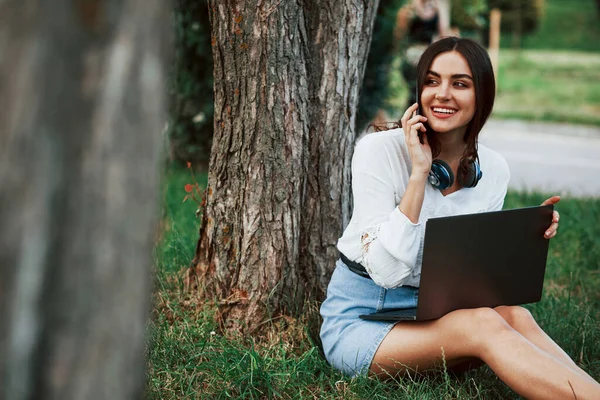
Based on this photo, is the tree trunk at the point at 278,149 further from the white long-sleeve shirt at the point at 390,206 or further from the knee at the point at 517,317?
the knee at the point at 517,317

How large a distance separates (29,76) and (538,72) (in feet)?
59.5

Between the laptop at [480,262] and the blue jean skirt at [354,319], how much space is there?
Answer: 0.12ft

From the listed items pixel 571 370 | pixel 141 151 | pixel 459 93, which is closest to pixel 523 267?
pixel 571 370

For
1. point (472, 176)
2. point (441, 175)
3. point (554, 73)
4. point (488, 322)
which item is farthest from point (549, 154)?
point (554, 73)

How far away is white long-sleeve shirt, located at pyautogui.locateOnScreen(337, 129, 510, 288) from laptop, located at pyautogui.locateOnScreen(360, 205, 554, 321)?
123mm

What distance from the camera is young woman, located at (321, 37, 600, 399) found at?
2539mm

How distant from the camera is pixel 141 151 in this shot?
1.20 meters

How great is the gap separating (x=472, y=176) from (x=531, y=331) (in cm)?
59

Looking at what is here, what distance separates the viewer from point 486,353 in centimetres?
255

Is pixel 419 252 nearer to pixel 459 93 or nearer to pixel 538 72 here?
pixel 459 93

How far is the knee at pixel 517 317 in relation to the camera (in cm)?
275

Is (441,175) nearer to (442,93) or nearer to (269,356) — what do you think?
(442,93)

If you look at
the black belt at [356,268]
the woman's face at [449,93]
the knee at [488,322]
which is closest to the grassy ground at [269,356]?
the knee at [488,322]

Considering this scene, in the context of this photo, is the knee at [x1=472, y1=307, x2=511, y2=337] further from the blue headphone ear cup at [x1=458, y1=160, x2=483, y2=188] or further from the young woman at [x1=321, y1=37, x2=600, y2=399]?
the blue headphone ear cup at [x1=458, y1=160, x2=483, y2=188]
